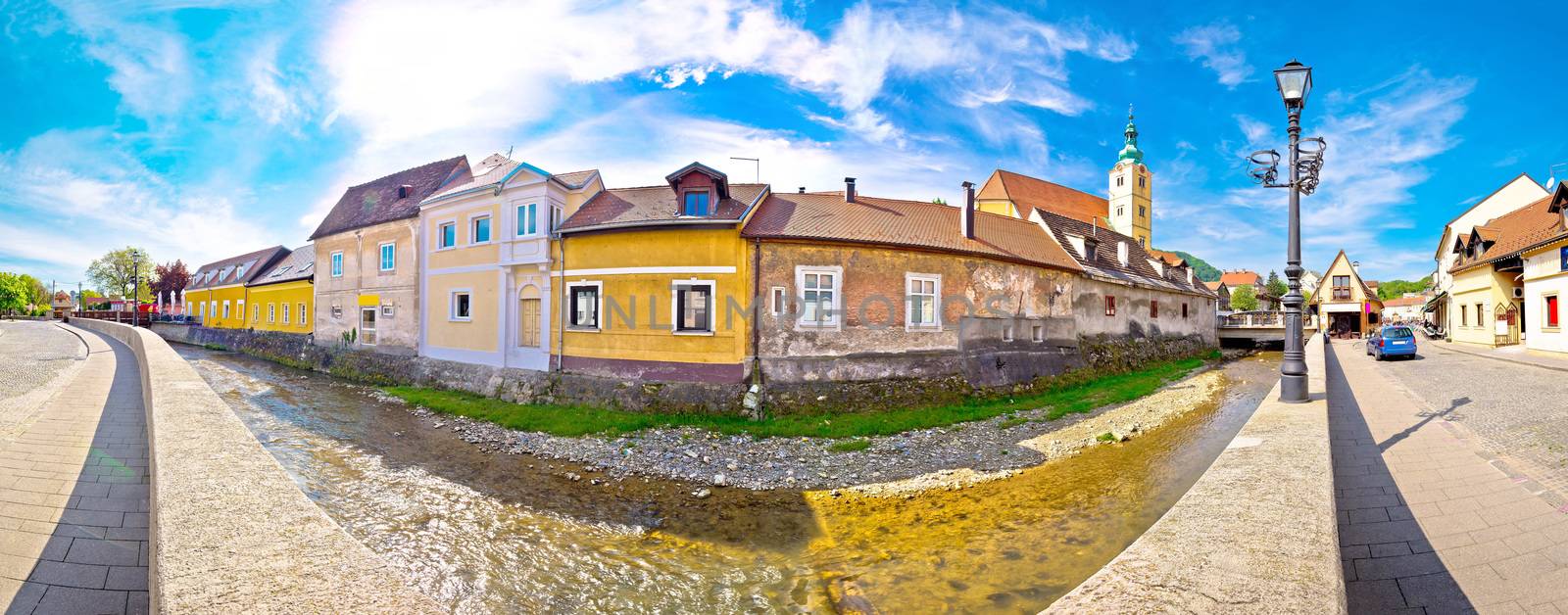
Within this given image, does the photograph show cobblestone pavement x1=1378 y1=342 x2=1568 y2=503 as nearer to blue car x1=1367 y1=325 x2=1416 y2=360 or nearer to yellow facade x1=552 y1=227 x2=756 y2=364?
blue car x1=1367 y1=325 x2=1416 y2=360

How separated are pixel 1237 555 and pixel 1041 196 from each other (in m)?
50.6

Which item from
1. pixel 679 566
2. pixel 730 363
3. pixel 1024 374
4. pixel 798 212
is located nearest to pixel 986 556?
pixel 679 566

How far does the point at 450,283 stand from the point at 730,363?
11.7m

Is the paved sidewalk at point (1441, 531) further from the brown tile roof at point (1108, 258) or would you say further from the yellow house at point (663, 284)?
the brown tile roof at point (1108, 258)

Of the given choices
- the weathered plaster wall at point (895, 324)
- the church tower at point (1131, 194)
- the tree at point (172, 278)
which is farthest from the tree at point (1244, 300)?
the tree at point (172, 278)

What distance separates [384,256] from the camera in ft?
77.6

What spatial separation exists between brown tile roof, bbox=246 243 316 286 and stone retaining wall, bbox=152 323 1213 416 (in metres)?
11.8

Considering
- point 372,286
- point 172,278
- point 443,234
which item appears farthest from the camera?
point 172,278

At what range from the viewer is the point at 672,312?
14.8 metres

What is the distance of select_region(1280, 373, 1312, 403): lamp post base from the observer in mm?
8633

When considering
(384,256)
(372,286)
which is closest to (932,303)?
(384,256)

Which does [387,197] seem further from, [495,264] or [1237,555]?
[1237,555]

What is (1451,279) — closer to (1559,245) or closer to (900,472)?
(1559,245)

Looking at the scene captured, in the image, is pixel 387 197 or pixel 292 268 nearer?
pixel 387 197
